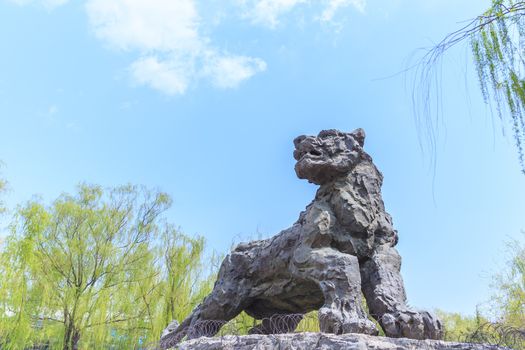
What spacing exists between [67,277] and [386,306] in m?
11.6

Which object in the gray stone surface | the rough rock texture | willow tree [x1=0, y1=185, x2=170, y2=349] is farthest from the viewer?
willow tree [x1=0, y1=185, x2=170, y2=349]

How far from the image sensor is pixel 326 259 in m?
3.26

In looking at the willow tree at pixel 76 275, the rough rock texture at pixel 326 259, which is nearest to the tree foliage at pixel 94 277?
the willow tree at pixel 76 275

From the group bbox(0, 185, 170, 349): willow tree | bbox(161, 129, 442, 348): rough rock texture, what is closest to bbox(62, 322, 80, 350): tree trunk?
bbox(0, 185, 170, 349): willow tree

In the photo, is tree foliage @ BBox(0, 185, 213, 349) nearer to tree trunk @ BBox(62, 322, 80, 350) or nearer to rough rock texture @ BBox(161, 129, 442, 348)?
tree trunk @ BBox(62, 322, 80, 350)

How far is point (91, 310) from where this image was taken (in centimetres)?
1151

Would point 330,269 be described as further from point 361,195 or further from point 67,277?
point 67,277

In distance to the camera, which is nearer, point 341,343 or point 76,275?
point 341,343

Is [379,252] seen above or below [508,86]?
below

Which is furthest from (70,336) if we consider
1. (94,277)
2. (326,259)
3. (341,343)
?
(341,343)

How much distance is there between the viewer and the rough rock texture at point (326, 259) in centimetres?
314

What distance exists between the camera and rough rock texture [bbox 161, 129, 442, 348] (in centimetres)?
314

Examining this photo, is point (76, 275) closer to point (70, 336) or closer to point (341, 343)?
point (70, 336)

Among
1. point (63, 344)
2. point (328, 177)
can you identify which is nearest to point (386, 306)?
point (328, 177)
